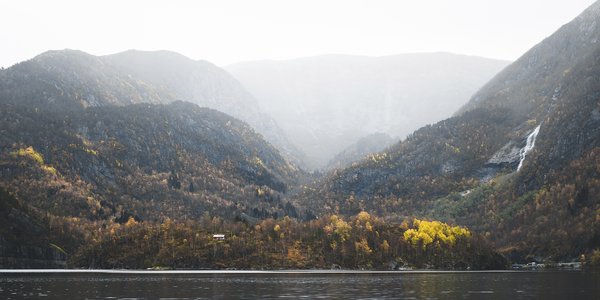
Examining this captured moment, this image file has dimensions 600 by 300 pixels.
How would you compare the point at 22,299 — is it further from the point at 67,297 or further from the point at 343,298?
the point at 343,298

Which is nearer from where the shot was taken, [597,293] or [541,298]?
[541,298]

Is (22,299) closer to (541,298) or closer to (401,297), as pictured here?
(401,297)

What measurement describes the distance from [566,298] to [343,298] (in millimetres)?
46067

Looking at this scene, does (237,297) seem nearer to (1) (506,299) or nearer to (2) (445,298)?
(2) (445,298)

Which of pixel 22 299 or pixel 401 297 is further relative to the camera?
pixel 401 297

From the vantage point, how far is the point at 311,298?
135000mm

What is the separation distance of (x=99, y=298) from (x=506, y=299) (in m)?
87.1

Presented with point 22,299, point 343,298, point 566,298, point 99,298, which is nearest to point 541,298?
point 566,298

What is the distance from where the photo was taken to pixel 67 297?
440ft

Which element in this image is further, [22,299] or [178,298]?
[178,298]

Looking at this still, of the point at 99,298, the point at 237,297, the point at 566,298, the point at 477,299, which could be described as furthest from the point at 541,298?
the point at 99,298

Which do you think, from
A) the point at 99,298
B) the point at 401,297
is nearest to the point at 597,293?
the point at 401,297

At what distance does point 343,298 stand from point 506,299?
34691mm

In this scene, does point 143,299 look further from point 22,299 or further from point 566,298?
point 566,298
